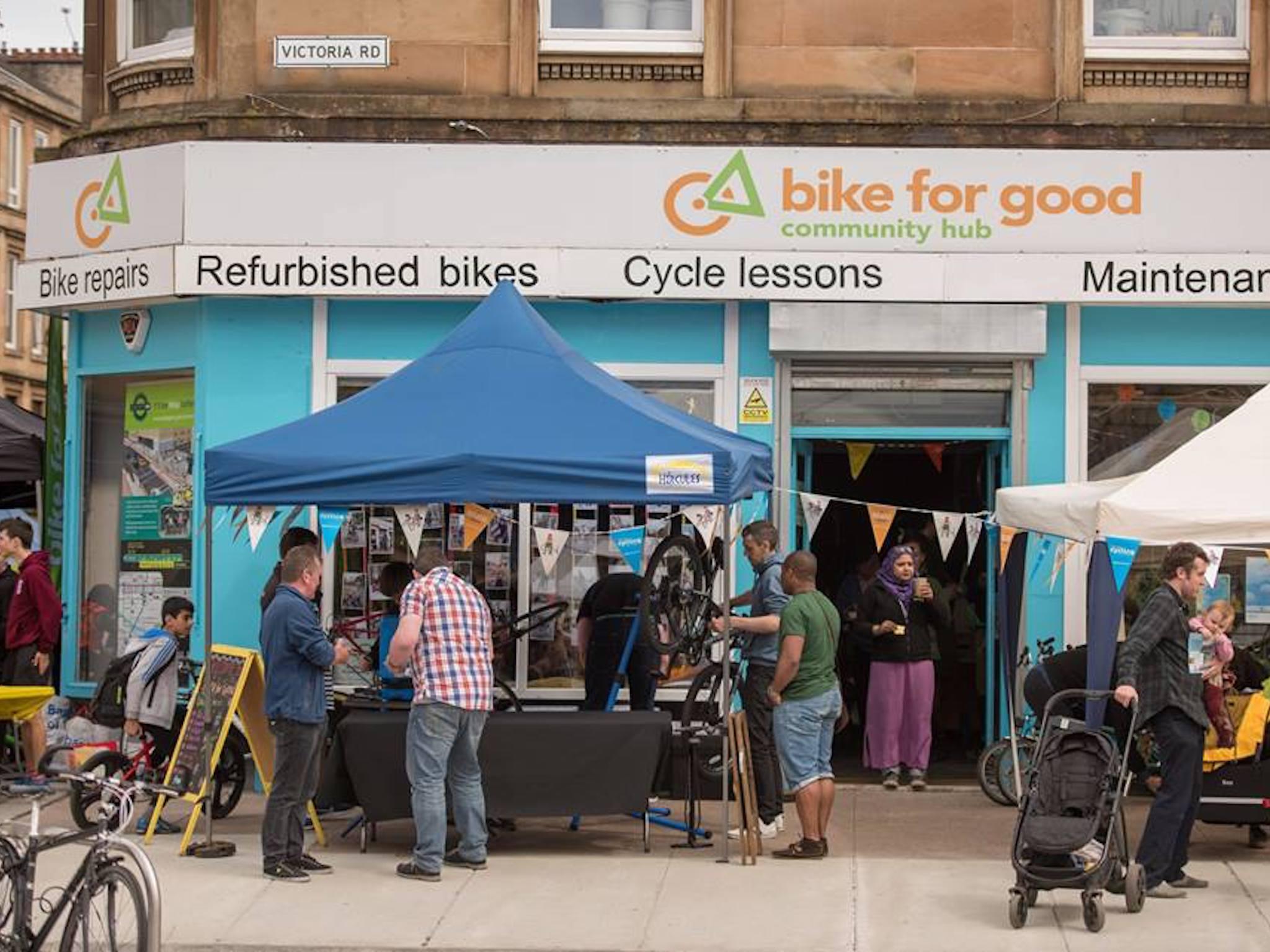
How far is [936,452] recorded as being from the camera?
53.2 ft

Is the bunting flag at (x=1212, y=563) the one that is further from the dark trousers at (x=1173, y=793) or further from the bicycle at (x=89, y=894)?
the bicycle at (x=89, y=894)

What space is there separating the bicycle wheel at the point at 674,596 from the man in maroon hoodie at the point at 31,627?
4.53 m

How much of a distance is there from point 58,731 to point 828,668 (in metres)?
6.81

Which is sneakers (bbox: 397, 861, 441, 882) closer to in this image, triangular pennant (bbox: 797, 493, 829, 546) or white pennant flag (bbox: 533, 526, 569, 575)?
white pennant flag (bbox: 533, 526, 569, 575)

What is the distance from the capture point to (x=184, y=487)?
15.9 metres

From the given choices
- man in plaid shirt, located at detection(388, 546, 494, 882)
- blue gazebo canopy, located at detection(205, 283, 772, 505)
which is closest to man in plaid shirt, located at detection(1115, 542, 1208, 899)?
blue gazebo canopy, located at detection(205, 283, 772, 505)

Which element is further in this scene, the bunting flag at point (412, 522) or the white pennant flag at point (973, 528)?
the white pennant flag at point (973, 528)

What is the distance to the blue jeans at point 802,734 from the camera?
1182 centimetres

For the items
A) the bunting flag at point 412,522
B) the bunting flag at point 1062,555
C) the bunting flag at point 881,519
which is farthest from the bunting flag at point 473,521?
the bunting flag at point 1062,555

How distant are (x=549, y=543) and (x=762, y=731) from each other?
2.54 meters

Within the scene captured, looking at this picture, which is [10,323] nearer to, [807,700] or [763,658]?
[763,658]

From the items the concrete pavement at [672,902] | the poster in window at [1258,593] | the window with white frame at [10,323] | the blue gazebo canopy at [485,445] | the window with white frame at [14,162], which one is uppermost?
the window with white frame at [14,162]

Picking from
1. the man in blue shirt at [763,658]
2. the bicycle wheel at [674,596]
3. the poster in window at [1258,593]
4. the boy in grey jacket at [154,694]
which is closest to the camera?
the man in blue shirt at [763,658]

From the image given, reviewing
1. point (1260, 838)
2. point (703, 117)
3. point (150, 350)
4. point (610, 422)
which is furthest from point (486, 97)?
point (1260, 838)
